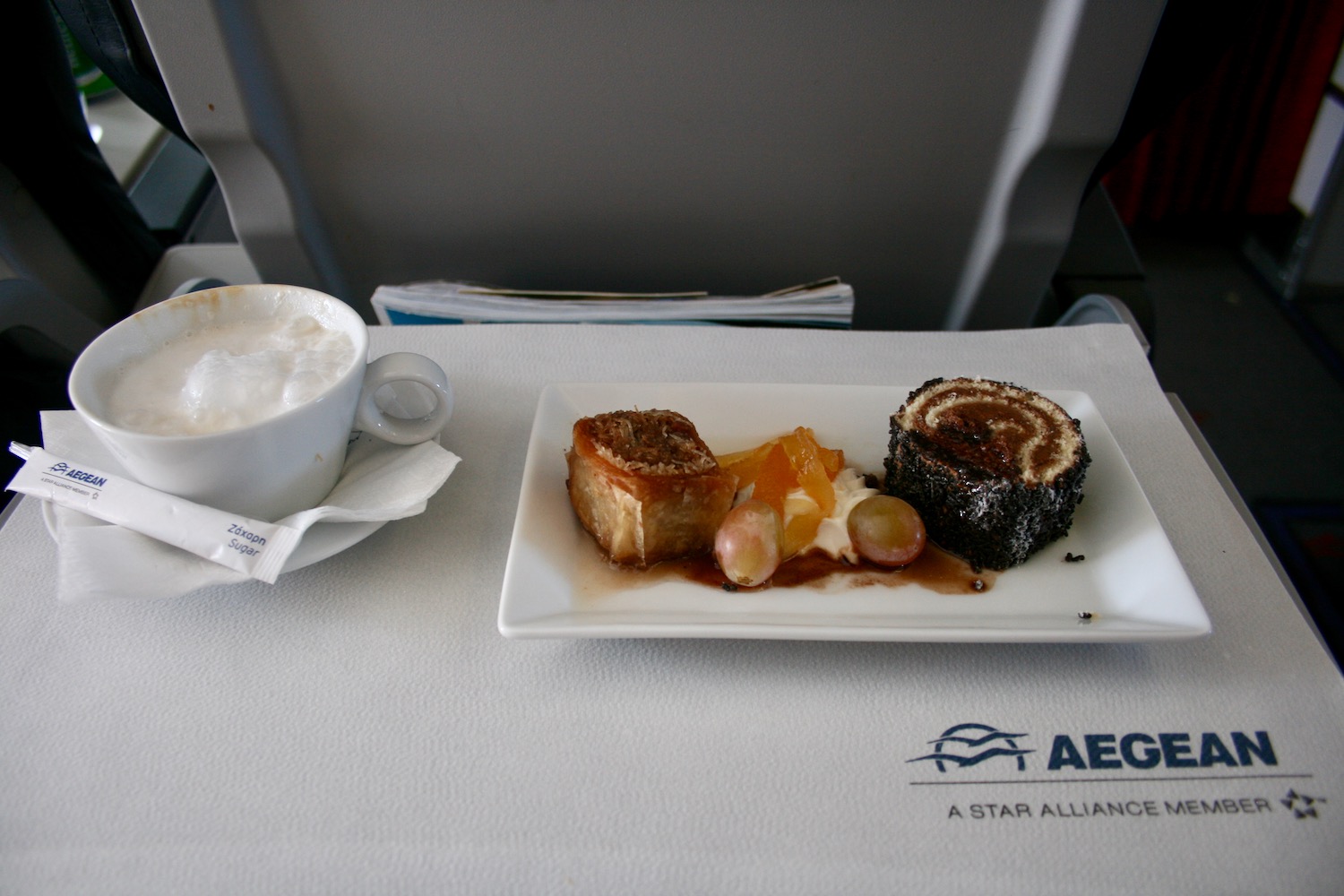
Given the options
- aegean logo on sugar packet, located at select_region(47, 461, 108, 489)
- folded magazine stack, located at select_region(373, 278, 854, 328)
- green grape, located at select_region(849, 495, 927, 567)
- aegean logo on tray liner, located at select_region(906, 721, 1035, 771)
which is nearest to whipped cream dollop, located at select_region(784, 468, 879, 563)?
green grape, located at select_region(849, 495, 927, 567)

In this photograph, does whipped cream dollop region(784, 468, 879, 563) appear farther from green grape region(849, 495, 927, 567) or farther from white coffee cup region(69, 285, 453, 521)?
white coffee cup region(69, 285, 453, 521)

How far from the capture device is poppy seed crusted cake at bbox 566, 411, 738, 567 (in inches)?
22.0

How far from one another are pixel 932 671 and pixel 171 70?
2.41 feet

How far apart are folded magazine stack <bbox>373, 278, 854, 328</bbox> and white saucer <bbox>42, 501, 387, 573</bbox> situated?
12.4 inches

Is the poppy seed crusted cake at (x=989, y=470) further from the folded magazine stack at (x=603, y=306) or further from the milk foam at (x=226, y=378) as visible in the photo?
the milk foam at (x=226, y=378)

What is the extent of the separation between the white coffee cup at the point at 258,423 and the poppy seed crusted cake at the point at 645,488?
0.13 meters

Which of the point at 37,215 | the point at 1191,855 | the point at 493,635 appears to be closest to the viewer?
the point at 1191,855

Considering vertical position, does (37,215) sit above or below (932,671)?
above

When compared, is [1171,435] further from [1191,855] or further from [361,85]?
[361,85]

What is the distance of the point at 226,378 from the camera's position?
0.54 metres

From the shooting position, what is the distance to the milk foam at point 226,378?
1.73 feet

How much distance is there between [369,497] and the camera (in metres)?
0.60

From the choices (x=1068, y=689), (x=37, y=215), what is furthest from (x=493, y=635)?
(x=37, y=215)

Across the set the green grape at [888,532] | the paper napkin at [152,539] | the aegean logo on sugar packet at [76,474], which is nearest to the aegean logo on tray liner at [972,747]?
the green grape at [888,532]
